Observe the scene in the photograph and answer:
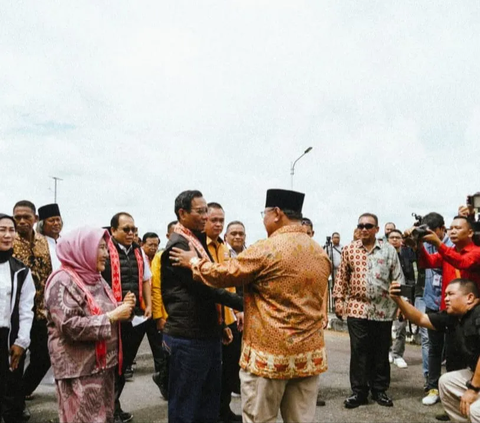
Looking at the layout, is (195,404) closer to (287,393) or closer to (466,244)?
(287,393)

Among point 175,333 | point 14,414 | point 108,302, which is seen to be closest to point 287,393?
point 175,333

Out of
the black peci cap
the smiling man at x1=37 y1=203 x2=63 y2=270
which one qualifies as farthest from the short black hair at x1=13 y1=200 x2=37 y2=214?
the black peci cap

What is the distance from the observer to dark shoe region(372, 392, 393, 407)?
547cm

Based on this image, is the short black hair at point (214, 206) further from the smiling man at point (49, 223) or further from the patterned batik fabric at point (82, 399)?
the patterned batik fabric at point (82, 399)

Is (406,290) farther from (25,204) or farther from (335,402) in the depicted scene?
(25,204)

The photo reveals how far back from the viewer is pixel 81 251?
3.20 m

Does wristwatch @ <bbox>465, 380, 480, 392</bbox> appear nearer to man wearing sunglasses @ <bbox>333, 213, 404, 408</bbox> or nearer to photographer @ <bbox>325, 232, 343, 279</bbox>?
man wearing sunglasses @ <bbox>333, 213, 404, 408</bbox>

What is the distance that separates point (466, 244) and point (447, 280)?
653 millimetres

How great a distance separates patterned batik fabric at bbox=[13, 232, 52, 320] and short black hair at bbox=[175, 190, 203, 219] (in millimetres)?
2158

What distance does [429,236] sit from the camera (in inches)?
Result: 171

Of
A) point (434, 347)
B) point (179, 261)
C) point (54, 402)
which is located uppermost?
point (179, 261)

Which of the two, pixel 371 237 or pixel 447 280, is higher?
pixel 371 237

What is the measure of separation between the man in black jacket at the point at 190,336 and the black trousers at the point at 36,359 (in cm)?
208

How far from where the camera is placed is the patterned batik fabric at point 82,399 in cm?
304
